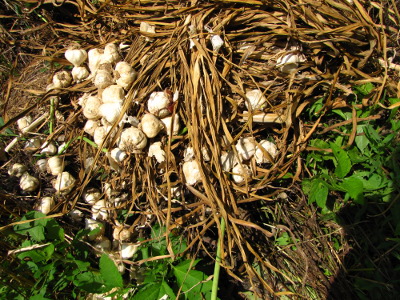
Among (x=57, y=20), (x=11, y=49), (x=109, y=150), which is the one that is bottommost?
(x=109, y=150)

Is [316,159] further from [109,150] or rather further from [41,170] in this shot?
[41,170]

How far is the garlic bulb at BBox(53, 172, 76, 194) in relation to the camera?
4.20 ft

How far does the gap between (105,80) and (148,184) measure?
0.46 meters

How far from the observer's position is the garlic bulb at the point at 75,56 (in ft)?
4.16

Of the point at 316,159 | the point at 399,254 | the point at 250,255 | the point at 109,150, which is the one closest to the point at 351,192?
the point at 316,159

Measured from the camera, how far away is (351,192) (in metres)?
1.04

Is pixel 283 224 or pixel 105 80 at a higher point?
pixel 105 80

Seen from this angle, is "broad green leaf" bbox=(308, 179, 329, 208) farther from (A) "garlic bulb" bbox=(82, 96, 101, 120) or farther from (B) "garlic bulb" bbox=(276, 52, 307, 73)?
(A) "garlic bulb" bbox=(82, 96, 101, 120)

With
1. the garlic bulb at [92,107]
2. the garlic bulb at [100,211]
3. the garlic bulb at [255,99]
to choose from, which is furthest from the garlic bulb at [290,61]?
the garlic bulb at [100,211]

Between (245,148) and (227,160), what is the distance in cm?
9

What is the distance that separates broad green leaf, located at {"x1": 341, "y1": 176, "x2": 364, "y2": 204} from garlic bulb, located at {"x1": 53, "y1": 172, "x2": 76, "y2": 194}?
114 cm

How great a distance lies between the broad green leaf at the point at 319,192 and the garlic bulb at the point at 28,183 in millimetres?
1257

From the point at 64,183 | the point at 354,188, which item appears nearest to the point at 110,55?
the point at 64,183

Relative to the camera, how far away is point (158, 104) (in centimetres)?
113
